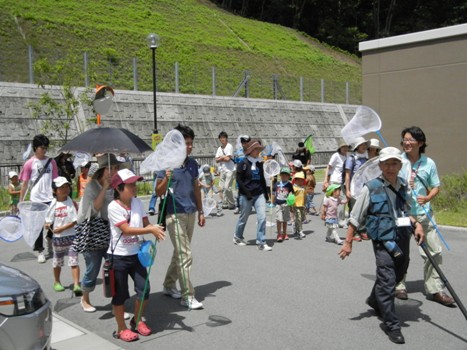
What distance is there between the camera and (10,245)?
9.52 m

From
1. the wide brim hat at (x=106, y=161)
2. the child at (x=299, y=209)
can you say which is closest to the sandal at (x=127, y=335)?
the wide brim hat at (x=106, y=161)

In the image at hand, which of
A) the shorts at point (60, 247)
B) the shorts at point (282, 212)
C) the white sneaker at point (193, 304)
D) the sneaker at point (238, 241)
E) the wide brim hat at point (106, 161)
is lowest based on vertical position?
the sneaker at point (238, 241)

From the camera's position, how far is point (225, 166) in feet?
42.5

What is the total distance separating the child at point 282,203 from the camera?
9469 millimetres

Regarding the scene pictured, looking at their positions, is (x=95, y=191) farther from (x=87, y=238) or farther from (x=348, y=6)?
(x=348, y=6)

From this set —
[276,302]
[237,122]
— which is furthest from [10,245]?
[237,122]

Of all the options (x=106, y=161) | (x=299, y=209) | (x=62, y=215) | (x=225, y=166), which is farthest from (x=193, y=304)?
(x=225, y=166)

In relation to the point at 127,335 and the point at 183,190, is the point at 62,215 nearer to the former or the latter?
the point at 183,190

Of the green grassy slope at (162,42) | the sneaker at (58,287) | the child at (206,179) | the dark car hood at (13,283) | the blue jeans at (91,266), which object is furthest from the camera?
the green grassy slope at (162,42)

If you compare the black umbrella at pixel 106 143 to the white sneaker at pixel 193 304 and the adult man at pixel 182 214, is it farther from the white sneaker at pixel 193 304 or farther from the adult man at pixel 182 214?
the white sneaker at pixel 193 304

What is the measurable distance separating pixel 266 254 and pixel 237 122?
2021 centimetres

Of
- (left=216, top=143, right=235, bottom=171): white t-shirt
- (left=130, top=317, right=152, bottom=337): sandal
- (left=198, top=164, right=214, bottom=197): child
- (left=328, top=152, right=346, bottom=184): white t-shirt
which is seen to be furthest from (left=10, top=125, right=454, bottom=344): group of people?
(left=216, top=143, right=235, bottom=171): white t-shirt

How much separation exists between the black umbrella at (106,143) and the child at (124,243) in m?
0.79

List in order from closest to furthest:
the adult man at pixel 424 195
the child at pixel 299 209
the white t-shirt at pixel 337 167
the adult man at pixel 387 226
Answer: the adult man at pixel 387 226
the adult man at pixel 424 195
the child at pixel 299 209
the white t-shirt at pixel 337 167
